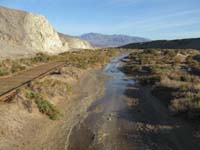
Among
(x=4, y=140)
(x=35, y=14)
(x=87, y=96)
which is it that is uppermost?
(x=35, y=14)

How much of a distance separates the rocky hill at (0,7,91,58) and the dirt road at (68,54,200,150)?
4806 cm

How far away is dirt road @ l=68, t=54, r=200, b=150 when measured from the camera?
403 inches

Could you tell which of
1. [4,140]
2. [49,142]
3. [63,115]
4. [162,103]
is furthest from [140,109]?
[4,140]

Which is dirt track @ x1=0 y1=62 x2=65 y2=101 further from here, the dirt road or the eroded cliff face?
the eroded cliff face

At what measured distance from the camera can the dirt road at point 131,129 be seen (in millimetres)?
10227

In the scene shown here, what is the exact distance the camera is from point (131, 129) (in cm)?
1195

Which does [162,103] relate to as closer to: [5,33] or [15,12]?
[5,33]

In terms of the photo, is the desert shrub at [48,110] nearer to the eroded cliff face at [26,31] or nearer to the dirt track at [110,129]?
the dirt track at [110,129]

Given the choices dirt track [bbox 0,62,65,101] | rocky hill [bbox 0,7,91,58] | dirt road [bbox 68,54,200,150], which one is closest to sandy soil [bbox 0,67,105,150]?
dirt road [bbox 68,54,200,150]

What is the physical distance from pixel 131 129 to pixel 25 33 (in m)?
68.6

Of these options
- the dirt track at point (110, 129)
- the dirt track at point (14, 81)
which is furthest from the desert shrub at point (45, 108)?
the dirt track at point (14, 81)

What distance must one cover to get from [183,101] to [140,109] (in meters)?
2.30

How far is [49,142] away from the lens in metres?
10.5

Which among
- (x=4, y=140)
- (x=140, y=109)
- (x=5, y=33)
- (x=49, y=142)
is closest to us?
(x=4, y=140)
